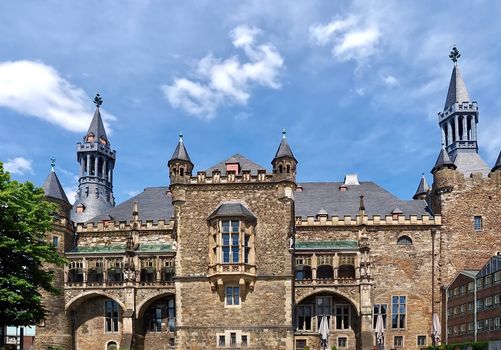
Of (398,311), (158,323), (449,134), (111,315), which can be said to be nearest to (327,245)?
(398,311)

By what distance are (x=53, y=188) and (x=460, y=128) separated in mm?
43439

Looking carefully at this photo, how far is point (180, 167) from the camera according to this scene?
144 ft

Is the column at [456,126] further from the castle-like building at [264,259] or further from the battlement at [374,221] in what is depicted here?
the battlement at [374,221]

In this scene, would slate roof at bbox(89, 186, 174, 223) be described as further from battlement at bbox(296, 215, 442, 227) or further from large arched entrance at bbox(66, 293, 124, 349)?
battlement at bbox(296, 215, 442, 227)

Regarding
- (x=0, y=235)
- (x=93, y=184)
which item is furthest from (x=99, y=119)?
(x=0, y=235)

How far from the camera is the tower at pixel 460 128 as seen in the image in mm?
62000

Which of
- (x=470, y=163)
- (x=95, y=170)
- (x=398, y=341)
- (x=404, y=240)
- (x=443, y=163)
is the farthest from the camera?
(x=95, y=170)

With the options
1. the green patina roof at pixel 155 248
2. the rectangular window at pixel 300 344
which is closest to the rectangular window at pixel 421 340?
the rectangular window at pixel 300 344

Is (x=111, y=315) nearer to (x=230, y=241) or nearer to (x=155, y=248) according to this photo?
(x=155, y=248)

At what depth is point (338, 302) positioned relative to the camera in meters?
49.8

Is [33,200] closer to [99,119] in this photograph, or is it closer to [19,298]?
[19,298]

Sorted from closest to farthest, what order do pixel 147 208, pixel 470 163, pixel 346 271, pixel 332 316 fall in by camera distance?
pixel 332 316
pixel 346 271
pixel 147 208
pixel 470 163

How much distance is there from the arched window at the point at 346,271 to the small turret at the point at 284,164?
1213 cm

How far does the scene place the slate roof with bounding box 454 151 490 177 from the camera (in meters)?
60.9
